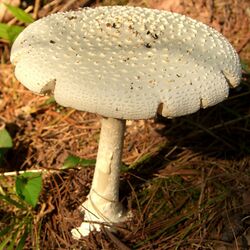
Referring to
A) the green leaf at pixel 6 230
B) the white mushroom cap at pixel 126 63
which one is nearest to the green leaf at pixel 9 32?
the white mushroom cap at pixel 126 63

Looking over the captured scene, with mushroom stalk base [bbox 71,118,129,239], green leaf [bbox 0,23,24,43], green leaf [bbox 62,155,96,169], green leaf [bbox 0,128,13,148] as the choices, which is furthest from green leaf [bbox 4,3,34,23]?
mushroom stalk base [bbox 71,118,129,239]

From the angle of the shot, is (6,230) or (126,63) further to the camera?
(6,230)

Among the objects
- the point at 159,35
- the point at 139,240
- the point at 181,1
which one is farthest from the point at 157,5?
the point at 139,240

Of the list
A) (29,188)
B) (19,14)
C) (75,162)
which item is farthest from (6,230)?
(19,14)

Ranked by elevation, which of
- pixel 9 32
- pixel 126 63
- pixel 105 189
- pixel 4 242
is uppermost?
pixel 126 63

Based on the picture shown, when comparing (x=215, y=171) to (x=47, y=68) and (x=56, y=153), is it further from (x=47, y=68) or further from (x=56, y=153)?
(x=47, y=68)

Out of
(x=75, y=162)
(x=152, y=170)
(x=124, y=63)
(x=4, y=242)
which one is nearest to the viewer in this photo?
(x=124, y=63)

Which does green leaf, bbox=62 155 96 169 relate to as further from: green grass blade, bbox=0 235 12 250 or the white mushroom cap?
the white mushroom cap

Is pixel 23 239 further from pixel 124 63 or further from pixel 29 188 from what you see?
pixel 124 63
